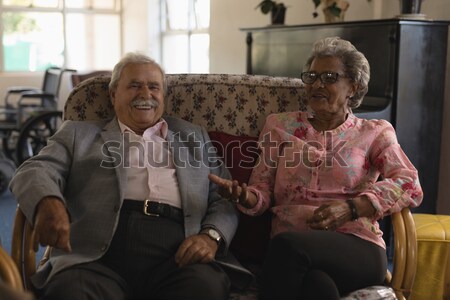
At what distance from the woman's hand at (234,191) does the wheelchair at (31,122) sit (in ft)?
10.7

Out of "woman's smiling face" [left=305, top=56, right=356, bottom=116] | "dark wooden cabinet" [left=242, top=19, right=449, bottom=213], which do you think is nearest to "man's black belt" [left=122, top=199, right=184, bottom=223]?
"woman's smiling face" [left=305, top=56, right=356, bottom=116]

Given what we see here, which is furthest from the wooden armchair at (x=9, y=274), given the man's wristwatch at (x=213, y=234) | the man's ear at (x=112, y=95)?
the man's ear at (x=112, y=95)

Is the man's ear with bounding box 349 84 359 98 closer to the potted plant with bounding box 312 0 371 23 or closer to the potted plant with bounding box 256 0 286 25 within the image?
the potted plant with bounding box 312 0 371 23

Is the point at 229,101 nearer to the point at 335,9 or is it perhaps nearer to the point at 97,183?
the point at 97,183

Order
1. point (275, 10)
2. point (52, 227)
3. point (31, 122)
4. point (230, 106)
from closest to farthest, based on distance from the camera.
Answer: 1. point (52, 227)
2. point (230, 106)
3. point (275, 10)
4. point (31, 122)

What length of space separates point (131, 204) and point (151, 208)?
67 millimetres

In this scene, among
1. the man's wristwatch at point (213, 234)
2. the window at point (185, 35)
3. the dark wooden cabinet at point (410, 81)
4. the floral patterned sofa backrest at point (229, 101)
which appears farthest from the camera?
the window at point (185, 35)

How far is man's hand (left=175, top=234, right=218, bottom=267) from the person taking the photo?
1.77 metres

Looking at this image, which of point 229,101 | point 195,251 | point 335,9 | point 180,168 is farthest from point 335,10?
point 195,251

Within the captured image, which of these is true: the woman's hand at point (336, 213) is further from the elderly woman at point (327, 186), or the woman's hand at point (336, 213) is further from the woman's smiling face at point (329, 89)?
the woman's smiling face at point (329, 89)

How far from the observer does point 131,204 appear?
1889 millimetres

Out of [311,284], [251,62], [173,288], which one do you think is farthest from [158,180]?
[251,62]

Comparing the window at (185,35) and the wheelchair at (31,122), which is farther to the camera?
the window at (185,35)

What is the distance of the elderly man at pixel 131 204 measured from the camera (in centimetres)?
169
